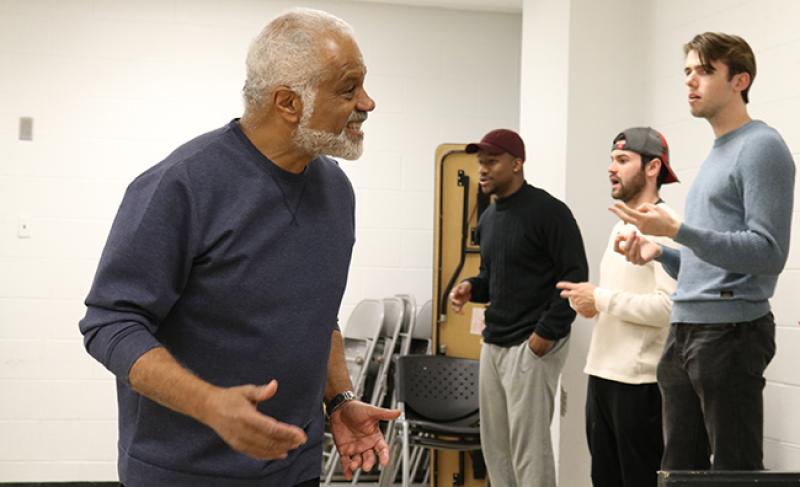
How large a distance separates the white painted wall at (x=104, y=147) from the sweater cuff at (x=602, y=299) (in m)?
2.68

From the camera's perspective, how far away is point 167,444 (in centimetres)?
152

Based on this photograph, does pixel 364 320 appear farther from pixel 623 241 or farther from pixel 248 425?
pixel 248 425

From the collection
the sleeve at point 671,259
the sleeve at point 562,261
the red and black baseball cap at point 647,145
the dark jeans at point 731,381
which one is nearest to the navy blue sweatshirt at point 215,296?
the dark jeans at point 731,381

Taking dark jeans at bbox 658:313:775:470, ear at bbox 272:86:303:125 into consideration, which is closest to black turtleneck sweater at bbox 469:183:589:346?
dark jeans at bbox 658:313:775:470

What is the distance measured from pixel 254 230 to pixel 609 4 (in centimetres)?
352

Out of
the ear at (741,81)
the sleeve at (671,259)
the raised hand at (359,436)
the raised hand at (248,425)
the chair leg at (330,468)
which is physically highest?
the ear at (741,81)

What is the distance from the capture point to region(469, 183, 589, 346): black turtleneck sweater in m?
3.92

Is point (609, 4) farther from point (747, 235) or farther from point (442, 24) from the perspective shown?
point (747, 235)

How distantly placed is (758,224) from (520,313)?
5.17 ft

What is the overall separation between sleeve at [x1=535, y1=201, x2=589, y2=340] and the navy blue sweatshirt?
90.2 inches

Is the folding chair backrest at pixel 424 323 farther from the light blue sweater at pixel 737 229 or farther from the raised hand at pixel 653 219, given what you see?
the raised hand at pixel 653 219

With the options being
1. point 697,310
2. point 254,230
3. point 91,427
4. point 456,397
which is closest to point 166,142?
point 91,427

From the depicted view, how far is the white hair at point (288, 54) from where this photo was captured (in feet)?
5.31

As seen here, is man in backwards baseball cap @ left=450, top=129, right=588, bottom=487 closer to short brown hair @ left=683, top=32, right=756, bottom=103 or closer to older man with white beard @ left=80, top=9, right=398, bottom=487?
Result: short brown hair @ left=683, top=32, right=756, bottom=103
